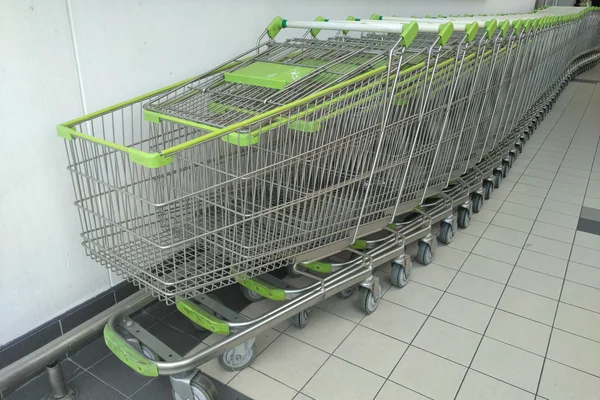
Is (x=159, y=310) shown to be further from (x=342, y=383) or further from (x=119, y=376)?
(x=342, y=383)

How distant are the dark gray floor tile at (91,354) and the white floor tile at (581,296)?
2.45m

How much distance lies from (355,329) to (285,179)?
2.78 feet

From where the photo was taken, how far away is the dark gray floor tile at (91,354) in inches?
81.6

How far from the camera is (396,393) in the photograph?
1.94 meters

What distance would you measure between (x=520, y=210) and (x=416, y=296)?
66.5 inches

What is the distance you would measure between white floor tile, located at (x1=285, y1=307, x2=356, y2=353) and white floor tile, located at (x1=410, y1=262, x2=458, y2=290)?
0.63 metres

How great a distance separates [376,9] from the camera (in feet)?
12.2

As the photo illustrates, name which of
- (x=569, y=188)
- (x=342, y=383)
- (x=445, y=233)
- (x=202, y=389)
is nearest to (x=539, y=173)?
(x=569, y=188)

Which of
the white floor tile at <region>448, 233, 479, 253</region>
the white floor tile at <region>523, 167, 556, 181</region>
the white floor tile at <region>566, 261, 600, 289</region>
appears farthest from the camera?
the white floor tile at <region>523, 167, 556, 181</region>

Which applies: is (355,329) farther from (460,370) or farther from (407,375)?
(460,370)

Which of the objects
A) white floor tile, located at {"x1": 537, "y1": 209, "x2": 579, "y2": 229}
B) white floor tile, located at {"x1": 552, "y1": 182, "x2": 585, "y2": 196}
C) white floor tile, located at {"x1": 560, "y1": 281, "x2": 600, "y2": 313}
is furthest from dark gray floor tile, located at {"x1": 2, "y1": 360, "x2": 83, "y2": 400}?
white floor tile, located at {"x1": 552, "y1": 182, "x2": 585, "y2": 196}

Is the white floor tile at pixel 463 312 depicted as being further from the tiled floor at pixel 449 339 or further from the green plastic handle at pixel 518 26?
the green plastic handle at pixel 518 26

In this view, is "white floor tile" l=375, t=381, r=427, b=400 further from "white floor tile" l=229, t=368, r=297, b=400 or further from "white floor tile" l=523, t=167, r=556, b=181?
"white floor tile" l=523, t=167, r=556, b=181

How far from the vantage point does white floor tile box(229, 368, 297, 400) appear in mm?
1915
